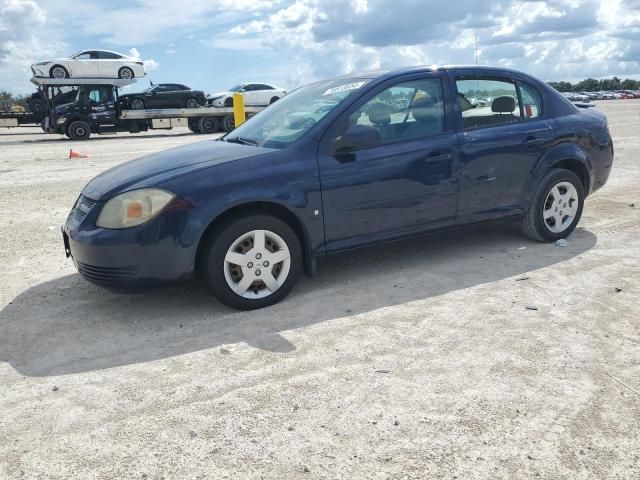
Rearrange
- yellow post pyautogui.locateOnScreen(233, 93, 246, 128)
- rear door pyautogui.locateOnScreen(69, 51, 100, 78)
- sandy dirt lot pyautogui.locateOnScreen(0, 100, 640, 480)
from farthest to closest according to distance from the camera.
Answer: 1. rear door pyautogui.locateOnScreen(69, 51, 100, 78)
2. yellow post pyautogui.locateOnScreen(233, 93, 246, 128)
3. sandy dirt lot pyautogui.locateOnScreen(0, 100, 640, 480)

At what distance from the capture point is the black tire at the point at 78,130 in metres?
21.4

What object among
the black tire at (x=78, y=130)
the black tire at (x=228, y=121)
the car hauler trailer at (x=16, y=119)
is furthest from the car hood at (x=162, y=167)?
the black tire at (x=228, y=121)

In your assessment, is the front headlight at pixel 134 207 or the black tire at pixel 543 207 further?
the black tire at pixel 543 207

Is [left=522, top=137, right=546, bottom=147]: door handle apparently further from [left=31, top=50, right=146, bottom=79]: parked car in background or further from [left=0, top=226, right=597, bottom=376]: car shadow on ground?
[left=31, top=50, right=146, bottom=79]: parked car in background

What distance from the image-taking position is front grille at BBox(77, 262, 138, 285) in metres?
3.84

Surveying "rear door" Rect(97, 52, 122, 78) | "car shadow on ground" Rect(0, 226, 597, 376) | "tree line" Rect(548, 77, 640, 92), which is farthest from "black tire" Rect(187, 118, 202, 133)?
"tree line" Rect(548, 77, 640, 92)

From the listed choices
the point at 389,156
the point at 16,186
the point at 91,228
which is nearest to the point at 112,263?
the point at 91,228

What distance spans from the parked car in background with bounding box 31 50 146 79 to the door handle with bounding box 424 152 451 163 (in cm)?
2050

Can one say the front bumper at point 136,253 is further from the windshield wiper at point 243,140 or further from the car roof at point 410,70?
the car roof at point 410,70

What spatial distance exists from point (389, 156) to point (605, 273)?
1965mm

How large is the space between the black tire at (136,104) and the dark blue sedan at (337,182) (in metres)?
20.2

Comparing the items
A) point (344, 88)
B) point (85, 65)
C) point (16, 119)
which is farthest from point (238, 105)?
point (16, 119)

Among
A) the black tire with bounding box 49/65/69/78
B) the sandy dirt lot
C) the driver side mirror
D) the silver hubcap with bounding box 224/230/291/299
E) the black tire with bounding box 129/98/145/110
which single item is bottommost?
the sandy dirt lot

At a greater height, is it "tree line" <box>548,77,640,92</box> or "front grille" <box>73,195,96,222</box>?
"tree line" <box>548,77,640,92</box>
